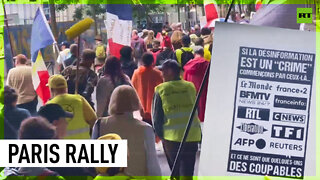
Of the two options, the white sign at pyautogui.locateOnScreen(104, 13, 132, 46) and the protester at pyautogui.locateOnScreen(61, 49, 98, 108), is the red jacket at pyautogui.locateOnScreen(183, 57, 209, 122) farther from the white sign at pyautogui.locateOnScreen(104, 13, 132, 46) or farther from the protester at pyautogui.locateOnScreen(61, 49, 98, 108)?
the protester at pyautogui.locateOnScreen(61, 49, 98, 108)

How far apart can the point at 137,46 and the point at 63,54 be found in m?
0.42

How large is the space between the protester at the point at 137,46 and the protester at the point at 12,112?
0.69m

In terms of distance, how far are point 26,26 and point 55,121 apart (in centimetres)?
55

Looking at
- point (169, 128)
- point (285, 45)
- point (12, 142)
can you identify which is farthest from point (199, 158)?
point (12, 142)

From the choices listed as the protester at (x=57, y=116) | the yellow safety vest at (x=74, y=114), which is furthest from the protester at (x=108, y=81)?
the protester at (x=57, y=116)

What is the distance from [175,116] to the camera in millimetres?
3809

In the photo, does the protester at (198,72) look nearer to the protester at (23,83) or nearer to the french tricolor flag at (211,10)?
the french tricolor flag at (211,10)

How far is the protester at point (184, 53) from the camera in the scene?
377cm

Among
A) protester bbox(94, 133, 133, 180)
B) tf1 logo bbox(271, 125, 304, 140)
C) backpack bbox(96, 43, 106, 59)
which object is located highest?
backpack bbox(96, 43, 106, 59)

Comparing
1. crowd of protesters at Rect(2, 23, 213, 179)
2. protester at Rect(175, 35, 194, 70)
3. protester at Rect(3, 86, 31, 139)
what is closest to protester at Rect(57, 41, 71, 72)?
crowd of protesters at Rect(2, 23, 213, 179)

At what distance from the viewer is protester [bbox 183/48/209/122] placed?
3.73 m

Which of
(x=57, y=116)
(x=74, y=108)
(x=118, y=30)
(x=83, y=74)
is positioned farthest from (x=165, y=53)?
(x=57, y=116)

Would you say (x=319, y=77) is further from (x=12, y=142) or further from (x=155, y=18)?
(x=12, y=142)

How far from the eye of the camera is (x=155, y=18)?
373 cm
